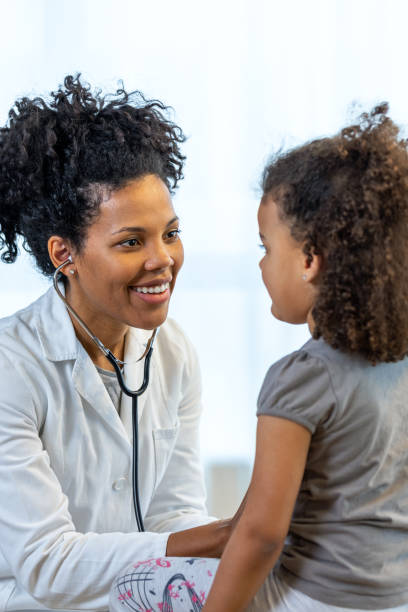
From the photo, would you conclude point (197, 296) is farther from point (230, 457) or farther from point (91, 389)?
point (91, 389)

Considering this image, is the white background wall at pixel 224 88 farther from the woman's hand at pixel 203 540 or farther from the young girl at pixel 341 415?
the young girl at pixel 341 415

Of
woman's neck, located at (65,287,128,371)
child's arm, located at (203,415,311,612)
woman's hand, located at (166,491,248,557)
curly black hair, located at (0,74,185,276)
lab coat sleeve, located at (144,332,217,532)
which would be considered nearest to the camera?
child's arm, located at (203,415,311,612)

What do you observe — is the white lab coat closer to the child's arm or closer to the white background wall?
the child's arm

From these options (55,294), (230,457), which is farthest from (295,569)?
(230,457)

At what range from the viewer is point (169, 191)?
1461 mm

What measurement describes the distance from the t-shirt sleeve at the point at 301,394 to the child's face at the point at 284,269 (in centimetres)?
12

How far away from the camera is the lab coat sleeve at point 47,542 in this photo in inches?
50.8

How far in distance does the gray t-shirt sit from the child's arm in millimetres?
29

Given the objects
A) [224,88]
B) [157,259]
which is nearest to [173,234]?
[157,259]

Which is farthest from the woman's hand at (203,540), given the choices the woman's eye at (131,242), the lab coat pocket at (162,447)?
the woman's eye at (131,242)

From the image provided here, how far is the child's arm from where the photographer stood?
1007 millimetres

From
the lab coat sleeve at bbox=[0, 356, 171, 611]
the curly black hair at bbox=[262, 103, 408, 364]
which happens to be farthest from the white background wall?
the curly black hair at bbox=[262, 103, 408, 364]

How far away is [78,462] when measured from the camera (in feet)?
4.70

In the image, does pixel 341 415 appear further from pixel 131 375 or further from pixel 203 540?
pixel 131 375
